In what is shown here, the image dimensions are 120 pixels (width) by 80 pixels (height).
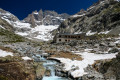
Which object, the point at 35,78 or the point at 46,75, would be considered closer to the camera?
the point at 35,78

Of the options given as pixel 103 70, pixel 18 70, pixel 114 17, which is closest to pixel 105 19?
pixel 114 17

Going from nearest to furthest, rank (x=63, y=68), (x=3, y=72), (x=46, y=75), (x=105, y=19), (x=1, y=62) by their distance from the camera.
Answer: (x=3, y=72), (x=1, y=62), (x=46, y=75), (x=63, y=68), (x=105, y=19)

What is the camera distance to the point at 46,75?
64.8ft

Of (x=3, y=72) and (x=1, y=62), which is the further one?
(x=1, y=62)

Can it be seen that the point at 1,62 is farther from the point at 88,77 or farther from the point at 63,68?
the point at 88,77

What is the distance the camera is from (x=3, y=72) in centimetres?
1500

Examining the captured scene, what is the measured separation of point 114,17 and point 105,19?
11.5m

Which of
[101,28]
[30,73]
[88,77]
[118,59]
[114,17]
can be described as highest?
[114,17]

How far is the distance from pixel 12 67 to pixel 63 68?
9.10 metres

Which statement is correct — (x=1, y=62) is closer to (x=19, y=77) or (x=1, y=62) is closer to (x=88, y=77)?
(x=19, y=77)

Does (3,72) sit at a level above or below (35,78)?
above

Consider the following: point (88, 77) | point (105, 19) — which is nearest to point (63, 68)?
point (88, 77)

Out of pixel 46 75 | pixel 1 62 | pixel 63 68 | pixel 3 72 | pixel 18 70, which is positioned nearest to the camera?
pixel 3 72

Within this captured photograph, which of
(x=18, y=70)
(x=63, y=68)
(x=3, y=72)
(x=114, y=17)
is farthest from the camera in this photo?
(x=114, y=17)
